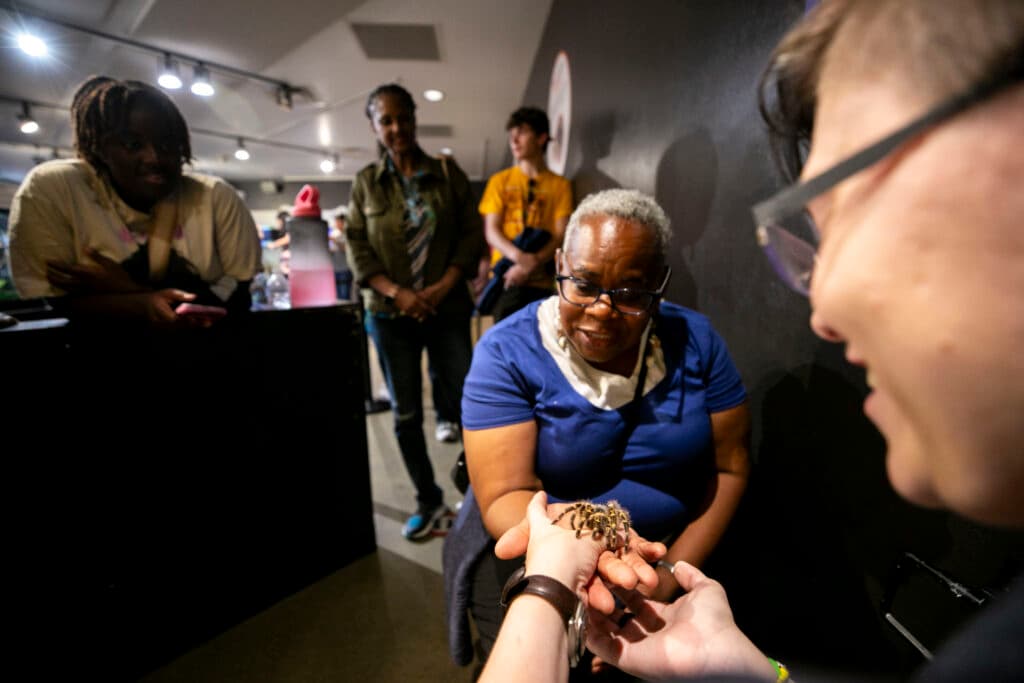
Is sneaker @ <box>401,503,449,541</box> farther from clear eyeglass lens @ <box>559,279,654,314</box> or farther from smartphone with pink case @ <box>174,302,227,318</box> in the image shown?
clear eyeglass lens @ <box>559,279,654,314</box>

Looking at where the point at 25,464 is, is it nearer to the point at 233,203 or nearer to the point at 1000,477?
the point at 233,203

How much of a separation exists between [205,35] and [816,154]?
5.38m

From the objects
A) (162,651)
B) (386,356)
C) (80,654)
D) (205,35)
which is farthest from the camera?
(205,35)

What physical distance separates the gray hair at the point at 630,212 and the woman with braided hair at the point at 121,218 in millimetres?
1274

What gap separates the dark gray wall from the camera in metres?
0.91

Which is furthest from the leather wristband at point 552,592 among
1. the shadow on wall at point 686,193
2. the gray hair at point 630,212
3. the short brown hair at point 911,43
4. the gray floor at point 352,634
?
the shadow on wall at point 686,193

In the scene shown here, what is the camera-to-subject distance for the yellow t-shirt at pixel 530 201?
8.33ft

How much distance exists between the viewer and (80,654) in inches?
49.4

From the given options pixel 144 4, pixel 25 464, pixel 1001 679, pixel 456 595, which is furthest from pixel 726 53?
pixel 144 4

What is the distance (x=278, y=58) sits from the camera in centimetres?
435

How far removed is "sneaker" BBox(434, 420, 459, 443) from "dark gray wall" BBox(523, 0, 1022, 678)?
208 cm

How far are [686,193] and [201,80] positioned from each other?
17.8 feet

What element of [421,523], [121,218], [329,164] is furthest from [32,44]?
[329,164]

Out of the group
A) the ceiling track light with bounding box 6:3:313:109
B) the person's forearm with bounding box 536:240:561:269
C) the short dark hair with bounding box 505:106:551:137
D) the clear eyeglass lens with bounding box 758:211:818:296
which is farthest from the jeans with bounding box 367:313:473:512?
the ceiling track light with bounding box 6:3:313:109
